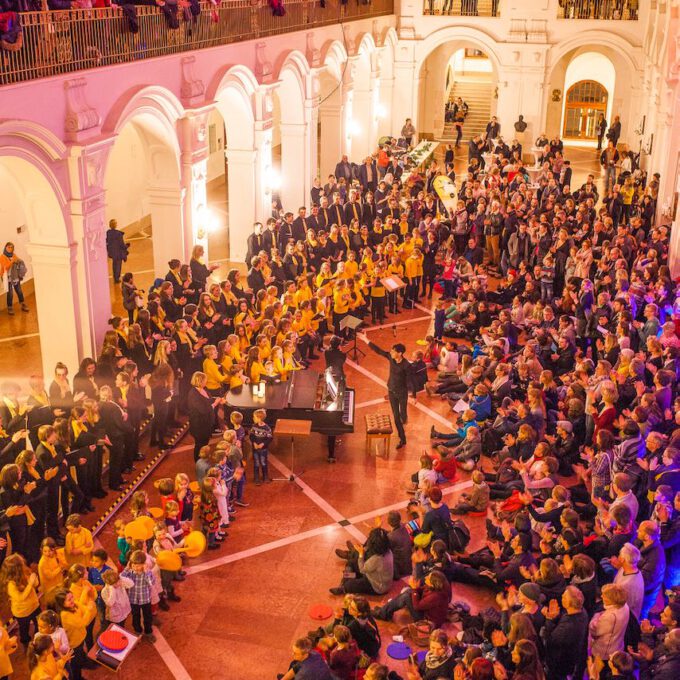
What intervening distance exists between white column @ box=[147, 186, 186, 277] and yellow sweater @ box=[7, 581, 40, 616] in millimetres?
9794

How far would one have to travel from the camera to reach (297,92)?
76.0 ft

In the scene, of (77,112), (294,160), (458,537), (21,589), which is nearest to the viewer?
(21,589)

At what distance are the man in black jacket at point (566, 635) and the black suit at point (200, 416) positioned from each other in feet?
18.6

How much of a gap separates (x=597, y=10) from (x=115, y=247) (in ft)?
70.3

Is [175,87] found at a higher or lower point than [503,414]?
higher

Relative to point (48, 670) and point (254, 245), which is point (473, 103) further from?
point (48, 670)

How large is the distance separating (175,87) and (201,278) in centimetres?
360

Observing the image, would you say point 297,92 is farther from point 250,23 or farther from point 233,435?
point 233,435

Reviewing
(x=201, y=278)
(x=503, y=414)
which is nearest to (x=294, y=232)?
(x=201, y=278)

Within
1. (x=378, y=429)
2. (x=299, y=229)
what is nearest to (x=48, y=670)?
(x=378, y=429)

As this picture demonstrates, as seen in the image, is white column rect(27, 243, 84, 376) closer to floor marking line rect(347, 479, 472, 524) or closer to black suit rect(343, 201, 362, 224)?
floor marking line rect(347, 479, 472, 524)

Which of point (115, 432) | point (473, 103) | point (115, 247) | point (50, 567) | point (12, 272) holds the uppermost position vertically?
point (473, 103)

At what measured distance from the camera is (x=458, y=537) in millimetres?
10578

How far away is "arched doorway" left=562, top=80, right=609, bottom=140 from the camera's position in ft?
123
